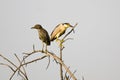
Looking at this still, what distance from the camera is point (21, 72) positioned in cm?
152

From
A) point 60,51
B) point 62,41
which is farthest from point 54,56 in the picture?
point 62,41

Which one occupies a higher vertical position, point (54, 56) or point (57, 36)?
point (57, 36)

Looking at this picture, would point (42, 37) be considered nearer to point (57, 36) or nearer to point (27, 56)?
point (57, 36)

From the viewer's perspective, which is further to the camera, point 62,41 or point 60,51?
point 62,41

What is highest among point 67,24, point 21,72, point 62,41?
point 67,24

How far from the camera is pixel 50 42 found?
1.77m

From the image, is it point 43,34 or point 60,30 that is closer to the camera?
point 60,30

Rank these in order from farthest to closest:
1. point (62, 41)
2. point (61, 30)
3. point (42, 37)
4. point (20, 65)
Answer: point (42, 37)
point (61, 30)
point (20, 65)
point (62, 41)

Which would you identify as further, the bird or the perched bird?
the bird

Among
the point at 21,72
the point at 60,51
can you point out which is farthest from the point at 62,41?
the point at 21,72

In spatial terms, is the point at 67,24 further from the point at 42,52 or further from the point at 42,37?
the point at 42,52

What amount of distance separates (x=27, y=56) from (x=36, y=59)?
5.9 inches

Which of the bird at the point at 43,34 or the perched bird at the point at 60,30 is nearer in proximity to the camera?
the perched bird at the point at 60,30

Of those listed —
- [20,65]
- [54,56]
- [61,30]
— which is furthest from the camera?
[61,30]
